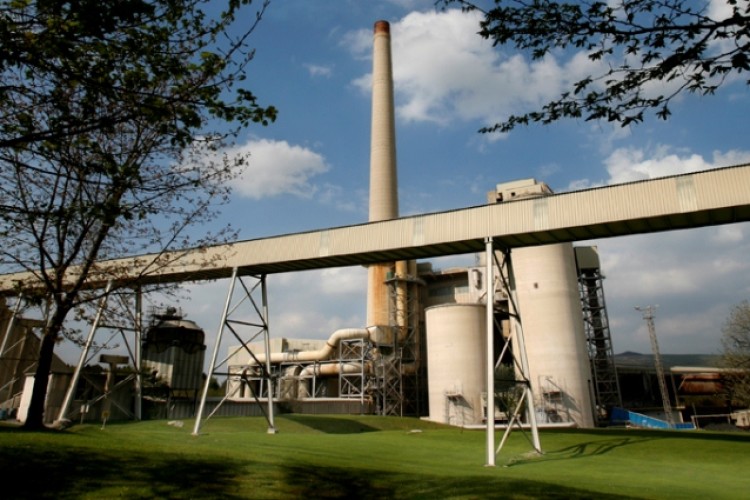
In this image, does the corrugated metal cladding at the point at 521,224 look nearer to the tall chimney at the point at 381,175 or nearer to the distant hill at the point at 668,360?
the tall chimney at the point at 381,175

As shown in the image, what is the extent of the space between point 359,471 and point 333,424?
20.5 meters

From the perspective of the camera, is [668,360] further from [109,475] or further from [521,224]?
[109,475]

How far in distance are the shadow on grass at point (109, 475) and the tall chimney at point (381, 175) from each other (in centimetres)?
3461

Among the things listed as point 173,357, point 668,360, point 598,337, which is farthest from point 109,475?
point 668,360

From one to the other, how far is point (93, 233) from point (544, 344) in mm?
32057

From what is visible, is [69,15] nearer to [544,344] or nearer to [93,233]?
[93,233]

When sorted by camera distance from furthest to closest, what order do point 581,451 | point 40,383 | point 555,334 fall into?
1. point 555,334
2. point 581,451
3. point 40,383

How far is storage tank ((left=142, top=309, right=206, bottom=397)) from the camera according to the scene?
123ft

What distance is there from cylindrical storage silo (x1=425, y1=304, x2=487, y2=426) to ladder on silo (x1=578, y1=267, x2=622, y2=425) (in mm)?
12165

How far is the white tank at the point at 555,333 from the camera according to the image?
37.1 metres

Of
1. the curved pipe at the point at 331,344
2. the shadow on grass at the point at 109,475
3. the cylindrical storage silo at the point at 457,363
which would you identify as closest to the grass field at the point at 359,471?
the shadow on grass at the point at 109,475

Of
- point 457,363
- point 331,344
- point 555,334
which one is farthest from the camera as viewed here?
point 331,344

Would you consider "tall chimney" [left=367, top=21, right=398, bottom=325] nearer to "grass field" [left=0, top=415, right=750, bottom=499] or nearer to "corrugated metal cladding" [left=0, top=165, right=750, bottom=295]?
"corrugated metal cladding" [left=0, top=165, right=750, bottom=295]

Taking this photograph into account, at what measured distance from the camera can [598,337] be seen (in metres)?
48.0
